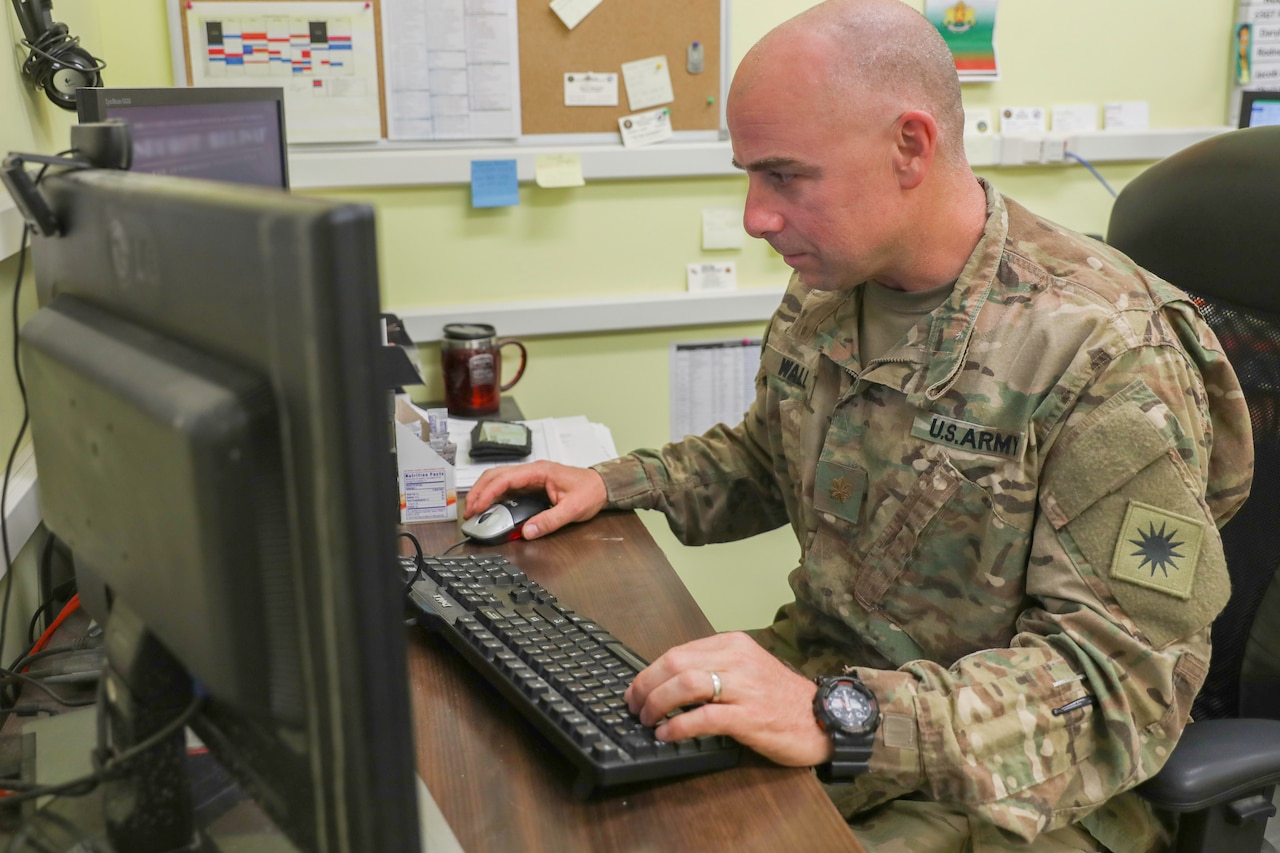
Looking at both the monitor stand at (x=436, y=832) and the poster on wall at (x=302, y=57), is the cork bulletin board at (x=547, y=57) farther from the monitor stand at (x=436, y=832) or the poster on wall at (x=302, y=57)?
the monitor stand at (x=436, y=832)

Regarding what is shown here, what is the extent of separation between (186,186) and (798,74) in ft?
2.50

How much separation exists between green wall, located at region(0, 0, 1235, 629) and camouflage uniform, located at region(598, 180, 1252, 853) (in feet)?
2.82

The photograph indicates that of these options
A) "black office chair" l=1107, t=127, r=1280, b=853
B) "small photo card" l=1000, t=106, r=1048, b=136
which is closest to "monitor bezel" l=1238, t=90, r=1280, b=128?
"small photo card" l=1000, t=106, r=1048, b=136

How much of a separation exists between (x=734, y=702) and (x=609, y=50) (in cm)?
155

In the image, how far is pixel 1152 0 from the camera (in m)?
2.32

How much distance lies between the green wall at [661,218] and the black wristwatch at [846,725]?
4.52 feet

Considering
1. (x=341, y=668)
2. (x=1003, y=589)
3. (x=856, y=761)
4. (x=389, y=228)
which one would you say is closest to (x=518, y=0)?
(x=389, y=228)

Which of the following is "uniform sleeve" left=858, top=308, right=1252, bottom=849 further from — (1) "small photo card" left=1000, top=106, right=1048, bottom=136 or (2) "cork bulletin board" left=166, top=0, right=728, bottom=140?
(1) "small photo card" left=1000, top=106, right=1048, bottom=136

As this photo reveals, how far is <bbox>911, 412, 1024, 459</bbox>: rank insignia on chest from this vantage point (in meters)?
1.04

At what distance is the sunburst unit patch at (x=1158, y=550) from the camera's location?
3.05ft

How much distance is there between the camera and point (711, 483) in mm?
1420

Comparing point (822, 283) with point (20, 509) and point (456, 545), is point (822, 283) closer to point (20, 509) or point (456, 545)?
point (456, 545)

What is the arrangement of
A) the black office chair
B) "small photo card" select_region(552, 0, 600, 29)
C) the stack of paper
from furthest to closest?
"small photo card" select_region(552, 0, 600, 29) < the stack of paper < the black office chair

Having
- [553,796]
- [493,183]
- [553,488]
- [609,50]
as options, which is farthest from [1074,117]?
[553,796]
